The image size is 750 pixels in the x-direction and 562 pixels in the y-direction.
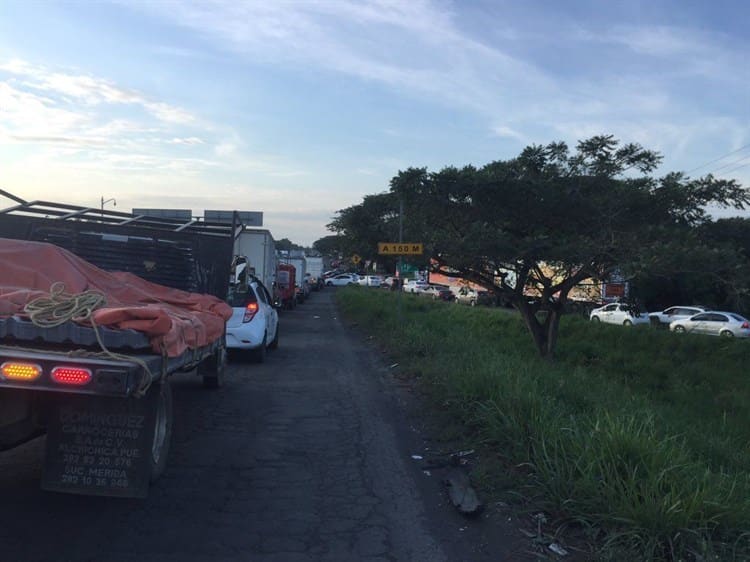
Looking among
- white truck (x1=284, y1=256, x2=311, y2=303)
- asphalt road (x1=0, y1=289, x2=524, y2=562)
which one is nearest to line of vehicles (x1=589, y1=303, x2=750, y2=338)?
white truck (x1=284, y1=256, x2=311, y2=303)

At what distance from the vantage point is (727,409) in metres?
15.5

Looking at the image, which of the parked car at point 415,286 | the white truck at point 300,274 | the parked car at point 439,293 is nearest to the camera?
the white truck at point 300,274

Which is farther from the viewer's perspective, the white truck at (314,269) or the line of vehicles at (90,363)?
the white truck at (314,269)

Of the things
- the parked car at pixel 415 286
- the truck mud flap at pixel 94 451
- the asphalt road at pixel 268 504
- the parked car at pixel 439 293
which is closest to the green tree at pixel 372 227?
the asphalt road at pixel 268 504

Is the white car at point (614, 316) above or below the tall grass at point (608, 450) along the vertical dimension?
below

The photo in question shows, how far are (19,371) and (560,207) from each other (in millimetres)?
15953

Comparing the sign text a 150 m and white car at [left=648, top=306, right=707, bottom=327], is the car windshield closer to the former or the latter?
the sign text a 150 m

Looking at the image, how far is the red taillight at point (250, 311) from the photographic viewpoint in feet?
46.4

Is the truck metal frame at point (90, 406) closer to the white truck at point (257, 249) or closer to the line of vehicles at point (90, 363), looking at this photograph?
the line of vehicles at point (90, 363)

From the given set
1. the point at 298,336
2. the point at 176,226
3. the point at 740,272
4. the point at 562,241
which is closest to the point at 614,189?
the point at 562,241

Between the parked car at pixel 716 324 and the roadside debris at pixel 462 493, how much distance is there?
28.9m

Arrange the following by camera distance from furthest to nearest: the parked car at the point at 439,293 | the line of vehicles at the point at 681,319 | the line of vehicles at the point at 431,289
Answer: the parked car at the point at 439,293 < the line of vehicles at the point at 431,289 < the line of vehicles at the point at 681,319

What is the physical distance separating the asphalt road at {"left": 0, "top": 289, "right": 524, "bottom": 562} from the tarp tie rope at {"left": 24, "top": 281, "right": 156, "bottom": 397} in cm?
125

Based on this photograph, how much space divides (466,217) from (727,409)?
7698 millimetres
